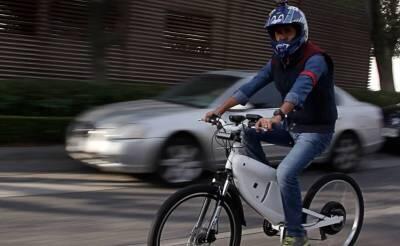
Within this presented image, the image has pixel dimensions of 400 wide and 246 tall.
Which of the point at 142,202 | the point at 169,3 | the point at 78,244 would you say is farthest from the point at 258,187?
the point at 169,3

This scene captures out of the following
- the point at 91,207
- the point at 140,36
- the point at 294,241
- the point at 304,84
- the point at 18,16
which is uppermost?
the point at 18,16

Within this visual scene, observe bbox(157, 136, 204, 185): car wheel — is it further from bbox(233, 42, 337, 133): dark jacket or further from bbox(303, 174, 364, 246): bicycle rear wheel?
bbox(233, 42, 337, 133): dark jacket

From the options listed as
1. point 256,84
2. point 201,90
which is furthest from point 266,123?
point 201,90

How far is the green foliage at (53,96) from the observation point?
9.93 m

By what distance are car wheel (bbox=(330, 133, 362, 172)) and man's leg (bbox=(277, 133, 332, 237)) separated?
4823 millimetres

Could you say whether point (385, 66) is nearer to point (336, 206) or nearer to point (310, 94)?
point (336, 206)

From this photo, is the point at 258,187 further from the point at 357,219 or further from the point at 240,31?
the point at 240,31

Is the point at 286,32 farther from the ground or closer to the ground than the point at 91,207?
farther from the ground

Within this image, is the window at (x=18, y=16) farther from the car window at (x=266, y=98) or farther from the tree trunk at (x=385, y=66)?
the tree trunk at (x=385, y=66)

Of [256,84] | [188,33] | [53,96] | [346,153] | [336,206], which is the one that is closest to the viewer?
[256,84]

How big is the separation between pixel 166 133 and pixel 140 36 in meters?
7.60

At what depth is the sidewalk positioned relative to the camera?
27.0 ft

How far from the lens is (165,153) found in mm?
7164

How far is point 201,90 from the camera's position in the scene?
8.13 m
